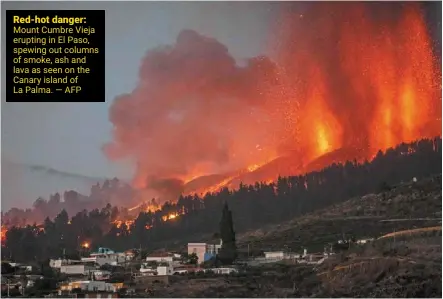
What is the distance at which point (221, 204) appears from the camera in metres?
15.3

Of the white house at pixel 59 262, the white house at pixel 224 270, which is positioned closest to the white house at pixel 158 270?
the white house at pixel 224 270

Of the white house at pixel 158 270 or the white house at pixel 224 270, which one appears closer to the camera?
the white house at pixel 158 270

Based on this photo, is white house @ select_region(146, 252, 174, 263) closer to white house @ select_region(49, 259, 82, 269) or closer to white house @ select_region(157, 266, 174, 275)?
white house @ select_region(157, 266, 174, 275)

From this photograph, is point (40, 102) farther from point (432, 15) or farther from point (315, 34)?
point (432, 15)

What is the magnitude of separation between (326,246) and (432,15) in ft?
15.3

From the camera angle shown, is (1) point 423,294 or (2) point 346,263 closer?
(1) point 423,294

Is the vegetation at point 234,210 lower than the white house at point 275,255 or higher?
higher

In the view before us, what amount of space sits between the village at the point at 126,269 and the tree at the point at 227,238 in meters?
0.12

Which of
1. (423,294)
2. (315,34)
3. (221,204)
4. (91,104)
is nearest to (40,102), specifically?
(91,104)

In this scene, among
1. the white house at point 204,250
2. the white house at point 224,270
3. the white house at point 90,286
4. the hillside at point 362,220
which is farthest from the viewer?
the hillside at point 362,220

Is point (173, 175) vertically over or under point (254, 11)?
under

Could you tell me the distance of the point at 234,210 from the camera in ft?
50.5

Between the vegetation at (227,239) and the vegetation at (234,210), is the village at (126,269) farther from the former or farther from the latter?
the vegetation at (234,210)

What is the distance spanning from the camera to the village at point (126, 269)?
543 inches
